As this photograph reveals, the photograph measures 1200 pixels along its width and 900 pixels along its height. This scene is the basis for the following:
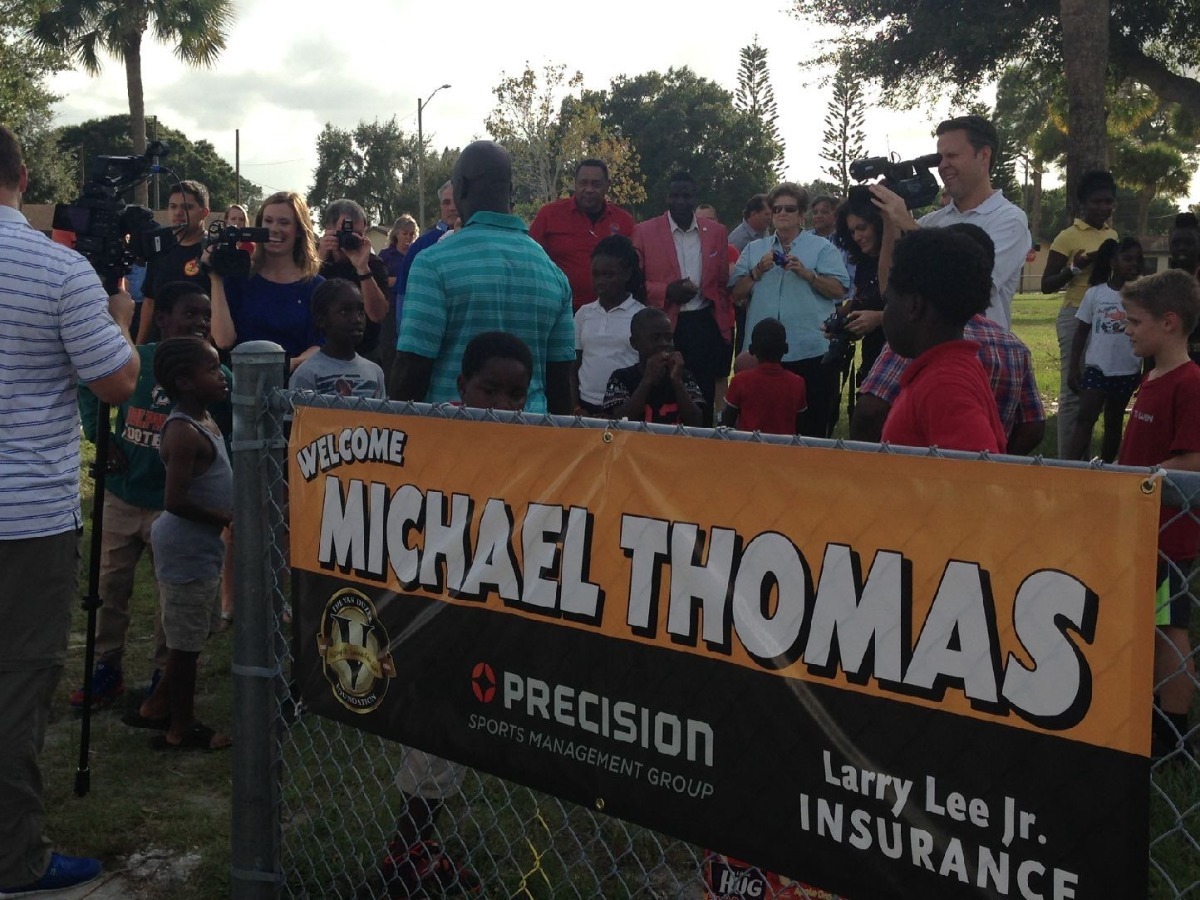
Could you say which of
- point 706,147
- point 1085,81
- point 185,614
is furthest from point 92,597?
point 706,147

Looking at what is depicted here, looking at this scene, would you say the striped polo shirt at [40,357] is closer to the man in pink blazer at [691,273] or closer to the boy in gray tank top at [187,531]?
the boy in gray tank top at [187,531]

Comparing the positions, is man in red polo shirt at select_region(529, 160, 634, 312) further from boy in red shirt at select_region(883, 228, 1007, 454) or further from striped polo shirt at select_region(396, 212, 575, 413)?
boy in red shirt at select_region(883, 228, 1007, 454)

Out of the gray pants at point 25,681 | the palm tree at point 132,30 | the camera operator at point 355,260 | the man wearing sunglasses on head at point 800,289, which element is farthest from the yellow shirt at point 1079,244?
the palm tree at point 132,30

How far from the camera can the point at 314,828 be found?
3676 millimetres

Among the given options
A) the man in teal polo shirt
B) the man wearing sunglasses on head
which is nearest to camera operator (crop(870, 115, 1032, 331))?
the man in teal polo shirt

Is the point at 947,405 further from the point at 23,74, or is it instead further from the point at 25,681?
the point at 23,74

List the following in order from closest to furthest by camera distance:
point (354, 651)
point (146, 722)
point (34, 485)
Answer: point (354, 651), point (34, 485), point (146, 722)

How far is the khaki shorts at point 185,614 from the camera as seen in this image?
452 centimetres

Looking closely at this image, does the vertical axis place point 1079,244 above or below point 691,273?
above

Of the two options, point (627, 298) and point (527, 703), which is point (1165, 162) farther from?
point (527, 703)

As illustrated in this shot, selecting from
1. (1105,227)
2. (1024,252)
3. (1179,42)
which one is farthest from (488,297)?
(1179,42)

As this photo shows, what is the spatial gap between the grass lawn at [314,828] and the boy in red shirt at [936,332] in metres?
1.18

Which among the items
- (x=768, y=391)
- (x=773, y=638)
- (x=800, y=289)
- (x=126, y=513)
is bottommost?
(x=126, y=513)

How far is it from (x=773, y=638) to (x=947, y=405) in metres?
1.12
